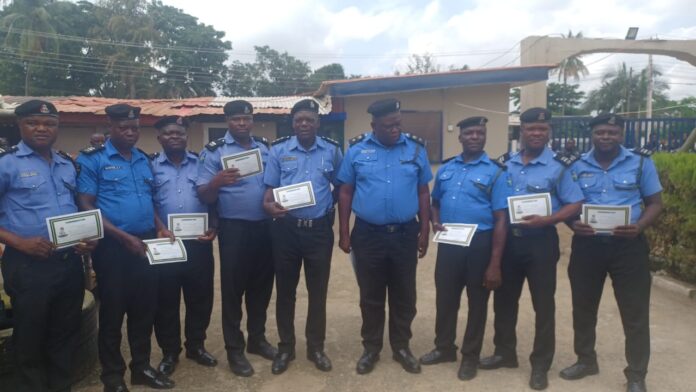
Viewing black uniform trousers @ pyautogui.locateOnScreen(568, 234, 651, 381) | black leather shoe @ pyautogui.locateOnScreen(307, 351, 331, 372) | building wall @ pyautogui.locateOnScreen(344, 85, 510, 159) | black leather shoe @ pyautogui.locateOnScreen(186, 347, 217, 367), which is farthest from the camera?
building wall @ pyautogui.locateOnScreen(344, 85, 510, 159)

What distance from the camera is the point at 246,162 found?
3.81m

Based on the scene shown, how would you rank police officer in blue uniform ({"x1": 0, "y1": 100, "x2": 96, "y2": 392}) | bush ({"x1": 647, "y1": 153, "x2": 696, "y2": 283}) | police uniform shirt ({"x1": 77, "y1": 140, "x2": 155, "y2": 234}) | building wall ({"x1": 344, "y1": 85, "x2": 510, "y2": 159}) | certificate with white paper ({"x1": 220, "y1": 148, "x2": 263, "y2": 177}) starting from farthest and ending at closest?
building wall ({"x1": 344, "y1": 85, "x2": 510, "y2": 159}) < bush ({"x1": 647, "y1": 153, "x2": 696, "y2": 283}) < certificate with white paper ({"x1": 220, "y1": 148, "x2": 263, "y2": 177}) < police uniform shirt ({"x1": 77, "y1": 140, "x2": 155, "y2": 234}) < police officer in blue uniform ({"x1": 0, "y1": 100, "x2": 96, "y2": 392})

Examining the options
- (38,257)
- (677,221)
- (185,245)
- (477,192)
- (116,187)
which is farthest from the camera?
(677,221)

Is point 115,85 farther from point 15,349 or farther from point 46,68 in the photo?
point 15,349

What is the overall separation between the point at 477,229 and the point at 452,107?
323 inches

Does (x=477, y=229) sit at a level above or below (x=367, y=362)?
above

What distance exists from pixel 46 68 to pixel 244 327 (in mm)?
29645

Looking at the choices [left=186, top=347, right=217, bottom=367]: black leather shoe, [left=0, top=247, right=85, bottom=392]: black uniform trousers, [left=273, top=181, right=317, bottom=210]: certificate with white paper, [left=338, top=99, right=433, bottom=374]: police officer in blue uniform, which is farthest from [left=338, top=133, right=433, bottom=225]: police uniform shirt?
[left=0, top=247, right=85, bottom=392]: black uniform trousers

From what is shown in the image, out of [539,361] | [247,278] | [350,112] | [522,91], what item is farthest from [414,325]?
[522,91]

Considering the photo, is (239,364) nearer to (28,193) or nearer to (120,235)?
(120,235)

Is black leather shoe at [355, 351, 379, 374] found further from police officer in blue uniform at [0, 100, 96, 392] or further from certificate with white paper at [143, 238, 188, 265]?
police officer in blue uniform at [0, 100, 96, 392]

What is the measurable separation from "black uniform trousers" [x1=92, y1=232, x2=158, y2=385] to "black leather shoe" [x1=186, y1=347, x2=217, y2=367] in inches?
19.4

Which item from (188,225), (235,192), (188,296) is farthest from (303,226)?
(188,296)

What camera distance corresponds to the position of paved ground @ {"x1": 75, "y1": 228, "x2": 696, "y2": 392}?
3742mm
